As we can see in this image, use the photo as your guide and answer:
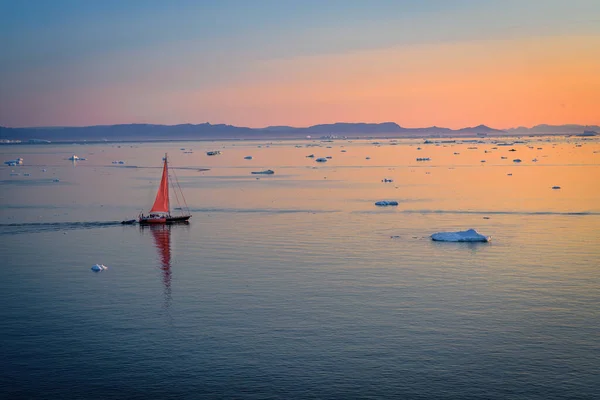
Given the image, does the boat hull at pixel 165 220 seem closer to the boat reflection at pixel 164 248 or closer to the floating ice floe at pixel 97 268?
the boat reflection at pixel 164 248

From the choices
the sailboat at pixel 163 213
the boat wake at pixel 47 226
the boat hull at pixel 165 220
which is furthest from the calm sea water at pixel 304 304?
the sailboat at pixel 163 213

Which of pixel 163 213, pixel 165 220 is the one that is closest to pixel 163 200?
pixel 163 213

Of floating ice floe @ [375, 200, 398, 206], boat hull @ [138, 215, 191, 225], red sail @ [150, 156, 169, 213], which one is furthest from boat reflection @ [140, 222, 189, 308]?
floating ice floe @ [375, 200, 398, 206]

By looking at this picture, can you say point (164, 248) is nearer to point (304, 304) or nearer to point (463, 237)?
point (304, 304)

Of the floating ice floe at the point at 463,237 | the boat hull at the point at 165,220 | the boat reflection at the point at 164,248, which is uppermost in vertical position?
the floating ice floe at the point at 463,237

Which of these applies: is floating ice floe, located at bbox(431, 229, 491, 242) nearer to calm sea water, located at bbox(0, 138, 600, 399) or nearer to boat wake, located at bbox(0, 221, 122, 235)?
calm sea water, located at bbox(0, 138, 600, 399)

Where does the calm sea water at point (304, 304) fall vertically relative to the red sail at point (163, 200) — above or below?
below

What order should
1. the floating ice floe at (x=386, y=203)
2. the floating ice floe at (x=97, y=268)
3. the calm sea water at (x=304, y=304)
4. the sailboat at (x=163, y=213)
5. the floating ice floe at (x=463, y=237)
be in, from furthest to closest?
the floating ice floe at (x=386, y=203)
the sailboat at (x=163, y=213)
the floating ice floe at (x=463, y=237)
the floating ice floe at (x=97, y=268)
the calm sea water at (x=304, y=304)
